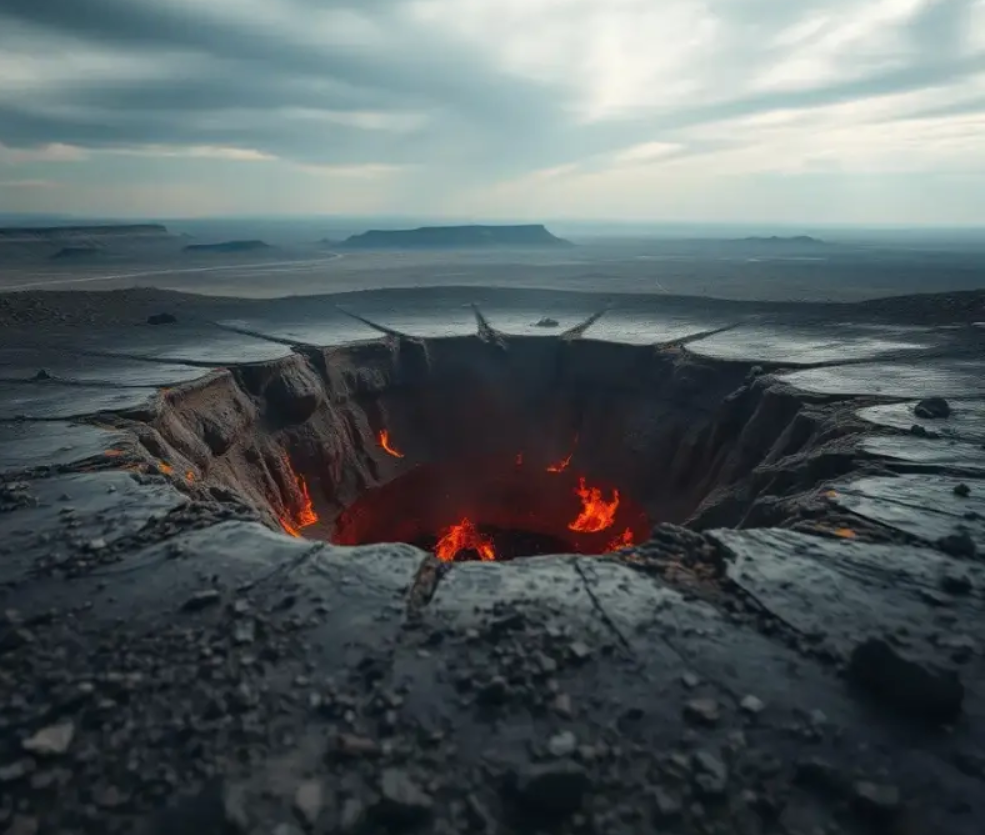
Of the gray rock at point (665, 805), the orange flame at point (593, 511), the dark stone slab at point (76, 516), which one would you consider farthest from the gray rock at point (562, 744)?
the orange flame at point (593, 511)

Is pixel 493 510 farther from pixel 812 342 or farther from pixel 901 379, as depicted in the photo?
pixel 901 379

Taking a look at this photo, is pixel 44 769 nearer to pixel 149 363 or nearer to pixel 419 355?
pixel 149 363

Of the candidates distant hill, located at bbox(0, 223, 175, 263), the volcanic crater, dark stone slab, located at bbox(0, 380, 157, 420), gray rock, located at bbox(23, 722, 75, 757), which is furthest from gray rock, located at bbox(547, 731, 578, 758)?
distant hill, located at bbox(0, 223, 175, 263)

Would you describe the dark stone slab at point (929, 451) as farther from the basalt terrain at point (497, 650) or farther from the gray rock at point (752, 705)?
the gray rock at point (752, 705)

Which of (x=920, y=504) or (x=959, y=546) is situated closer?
(x=959, y=546)

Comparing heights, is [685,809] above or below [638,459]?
above

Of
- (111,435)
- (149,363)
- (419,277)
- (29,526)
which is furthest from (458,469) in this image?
(419,277)

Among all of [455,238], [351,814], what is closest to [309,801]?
[351,814]
